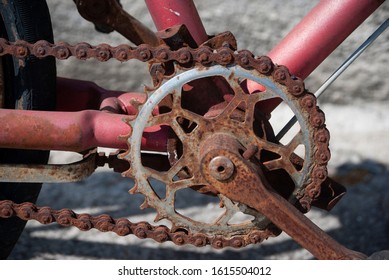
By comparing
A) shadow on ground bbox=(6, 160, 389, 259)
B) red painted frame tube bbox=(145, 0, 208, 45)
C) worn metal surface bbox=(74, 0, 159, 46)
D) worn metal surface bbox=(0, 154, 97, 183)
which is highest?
red painted frame tube bbox=(145, 0, 208, 45)

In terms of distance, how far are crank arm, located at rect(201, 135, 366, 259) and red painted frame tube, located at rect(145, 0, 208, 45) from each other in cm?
29

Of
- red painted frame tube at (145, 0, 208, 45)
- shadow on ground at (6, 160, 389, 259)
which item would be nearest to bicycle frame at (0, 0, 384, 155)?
red painted frame tube at (145, 0, 208, 45)

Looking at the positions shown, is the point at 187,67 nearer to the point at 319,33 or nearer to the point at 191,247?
the point at 319,33

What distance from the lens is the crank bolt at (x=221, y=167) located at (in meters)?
1.67

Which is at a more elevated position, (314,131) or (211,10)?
(314,131)

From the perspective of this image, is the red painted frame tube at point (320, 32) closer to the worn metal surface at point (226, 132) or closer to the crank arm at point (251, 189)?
the worn metal surface at point (226, 132)

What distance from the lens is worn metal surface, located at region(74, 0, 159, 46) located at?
1.84 metres

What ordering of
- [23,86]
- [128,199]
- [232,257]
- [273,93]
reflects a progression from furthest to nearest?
[128,199] → [232,257] → [23,86] → [273,93]

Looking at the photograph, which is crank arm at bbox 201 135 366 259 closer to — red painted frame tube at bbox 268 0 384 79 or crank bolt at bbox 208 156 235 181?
crank bolt at bbox 208 156 235 181
